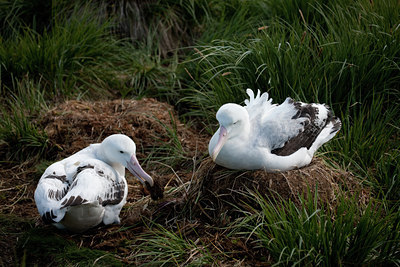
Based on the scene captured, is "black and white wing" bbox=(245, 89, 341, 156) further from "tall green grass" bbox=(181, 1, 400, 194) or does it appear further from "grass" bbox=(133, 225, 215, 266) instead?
"grass" bbox=(133, 225, 215, 266)

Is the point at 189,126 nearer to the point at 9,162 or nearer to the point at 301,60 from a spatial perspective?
the point at 301,60

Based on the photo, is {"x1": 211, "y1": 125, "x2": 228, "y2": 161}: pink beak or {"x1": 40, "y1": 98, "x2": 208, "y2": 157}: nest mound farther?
{"x1": 40, "y1": 98, "x2": 208, "y2": 157}: nest mound

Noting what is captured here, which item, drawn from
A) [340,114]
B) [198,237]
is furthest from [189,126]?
[198,237]

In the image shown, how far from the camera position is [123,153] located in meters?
4.13

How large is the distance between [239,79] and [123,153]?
1535mm

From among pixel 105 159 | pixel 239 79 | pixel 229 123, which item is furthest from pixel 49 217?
pixel 239 79

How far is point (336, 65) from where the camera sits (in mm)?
4953

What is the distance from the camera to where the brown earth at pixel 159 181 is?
3900mm

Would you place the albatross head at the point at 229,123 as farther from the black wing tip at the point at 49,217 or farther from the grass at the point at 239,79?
the black wing tip at the point at 49,217

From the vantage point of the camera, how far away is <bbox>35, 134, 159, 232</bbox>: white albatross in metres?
3.70

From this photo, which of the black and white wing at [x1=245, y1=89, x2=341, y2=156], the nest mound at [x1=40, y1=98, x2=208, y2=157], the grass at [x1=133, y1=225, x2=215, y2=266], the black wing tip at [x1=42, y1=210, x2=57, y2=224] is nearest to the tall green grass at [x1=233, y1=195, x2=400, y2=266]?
the grass at [x1=133, y1=225, x2=215, y2=266]

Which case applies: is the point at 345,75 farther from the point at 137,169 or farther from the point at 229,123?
the point at 137,169

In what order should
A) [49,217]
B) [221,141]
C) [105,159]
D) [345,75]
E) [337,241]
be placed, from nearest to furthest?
1. [337,241]
2. [49,217]
3. [221,141]
4. [105,159]
5. [345,75]

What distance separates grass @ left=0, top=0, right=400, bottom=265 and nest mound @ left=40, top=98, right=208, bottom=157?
14cm
